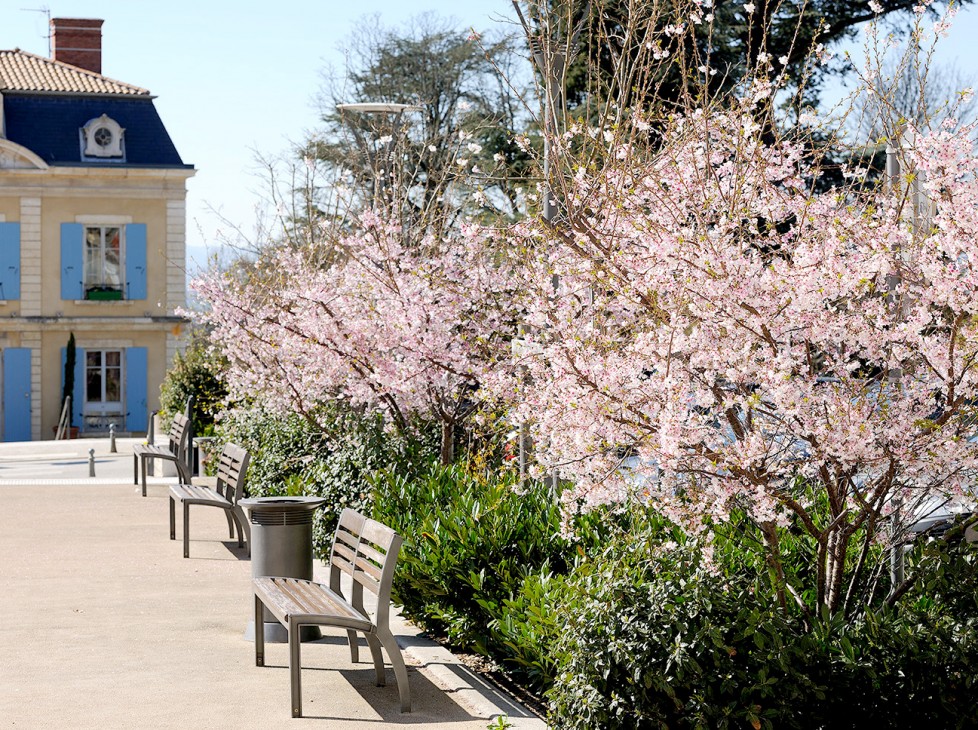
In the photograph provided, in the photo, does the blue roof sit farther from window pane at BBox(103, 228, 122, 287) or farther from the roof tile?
window pane at BBox(103, 228, 122, 287)

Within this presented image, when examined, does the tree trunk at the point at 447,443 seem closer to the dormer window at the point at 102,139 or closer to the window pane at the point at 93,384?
the window pane at the point at 93,384

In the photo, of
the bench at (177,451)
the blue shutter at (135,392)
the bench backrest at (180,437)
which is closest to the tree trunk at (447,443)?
the bench at (177,451)

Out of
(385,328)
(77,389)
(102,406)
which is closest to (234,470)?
(385,328)

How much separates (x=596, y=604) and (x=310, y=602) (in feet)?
5.79

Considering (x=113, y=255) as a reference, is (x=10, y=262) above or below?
below

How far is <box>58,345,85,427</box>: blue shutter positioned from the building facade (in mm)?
25

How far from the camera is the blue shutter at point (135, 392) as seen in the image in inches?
1233

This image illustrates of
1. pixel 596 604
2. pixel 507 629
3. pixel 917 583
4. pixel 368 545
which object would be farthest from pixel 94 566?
pixel 917 583

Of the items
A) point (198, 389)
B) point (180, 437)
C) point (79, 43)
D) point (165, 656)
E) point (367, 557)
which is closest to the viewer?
point (367, 557)

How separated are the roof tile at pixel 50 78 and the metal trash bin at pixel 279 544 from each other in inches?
1068

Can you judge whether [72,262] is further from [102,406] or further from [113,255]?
[102,406]

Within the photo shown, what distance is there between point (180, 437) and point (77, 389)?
18067mm

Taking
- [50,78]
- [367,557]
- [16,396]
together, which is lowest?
[16,396]

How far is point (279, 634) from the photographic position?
718 centimetres
